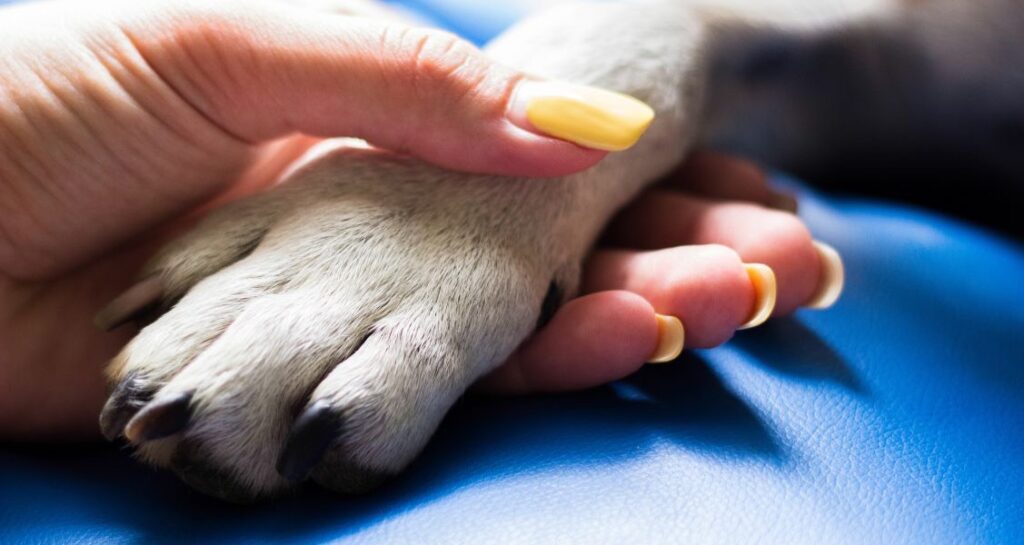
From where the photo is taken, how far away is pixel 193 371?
442mm

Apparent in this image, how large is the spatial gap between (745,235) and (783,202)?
184 mm

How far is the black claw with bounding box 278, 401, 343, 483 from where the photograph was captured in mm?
437

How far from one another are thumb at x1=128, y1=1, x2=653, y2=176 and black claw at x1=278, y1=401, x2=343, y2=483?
21cm

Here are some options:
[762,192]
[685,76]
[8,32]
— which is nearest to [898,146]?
[762,192]

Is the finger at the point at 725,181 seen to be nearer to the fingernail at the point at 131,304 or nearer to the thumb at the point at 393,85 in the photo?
the thumb at the point at 393,85

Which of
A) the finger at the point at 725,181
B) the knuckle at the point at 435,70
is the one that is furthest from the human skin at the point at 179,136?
the finger at the point at 725,181

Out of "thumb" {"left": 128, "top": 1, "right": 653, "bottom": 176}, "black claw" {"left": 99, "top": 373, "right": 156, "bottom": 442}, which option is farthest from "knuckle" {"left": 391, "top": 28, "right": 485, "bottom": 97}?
"black claw" {"left": 99, "top": 373, "right": 156, "bottom": 442}

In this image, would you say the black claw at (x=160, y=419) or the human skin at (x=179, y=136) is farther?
the human skin at (x=179, y=136)

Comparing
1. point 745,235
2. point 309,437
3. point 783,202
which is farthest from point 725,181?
point 309,437

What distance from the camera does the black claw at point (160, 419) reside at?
0.42 metres

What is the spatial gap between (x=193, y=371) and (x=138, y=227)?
0.71 feet

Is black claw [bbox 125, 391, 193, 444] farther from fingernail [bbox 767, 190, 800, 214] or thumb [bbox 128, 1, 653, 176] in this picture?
fingernail [bbox 767, 190, 800, 214]

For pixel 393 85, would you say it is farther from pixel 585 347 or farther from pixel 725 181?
pixel 725 181

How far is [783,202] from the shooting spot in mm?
823
